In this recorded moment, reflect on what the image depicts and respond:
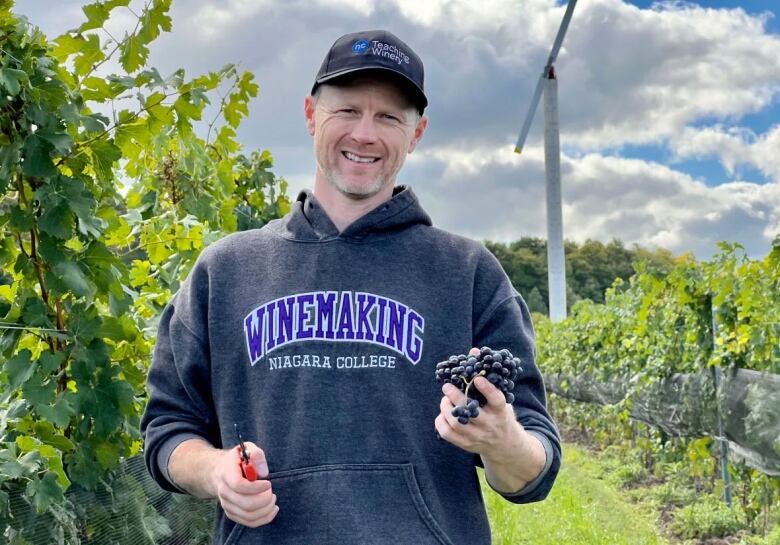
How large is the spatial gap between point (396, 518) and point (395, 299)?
1.51 feet

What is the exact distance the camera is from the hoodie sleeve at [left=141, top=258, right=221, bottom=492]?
2031 mm

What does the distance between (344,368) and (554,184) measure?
2023 centimetres

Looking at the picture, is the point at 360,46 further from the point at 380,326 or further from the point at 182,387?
the point at 182,387

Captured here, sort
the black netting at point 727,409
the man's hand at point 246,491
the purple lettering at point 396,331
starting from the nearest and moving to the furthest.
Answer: the man's hand at point 246,491 < the purple lettering at point 396,331 < the black netting at point 727,409

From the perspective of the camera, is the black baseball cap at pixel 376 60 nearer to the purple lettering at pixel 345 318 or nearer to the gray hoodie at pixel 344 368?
the gray hoodie at pixel 344 368

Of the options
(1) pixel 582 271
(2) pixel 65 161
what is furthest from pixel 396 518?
(1) pixel 582 271

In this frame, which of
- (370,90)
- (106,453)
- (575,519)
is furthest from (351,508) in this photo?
(575,519)

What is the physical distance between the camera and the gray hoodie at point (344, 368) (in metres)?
1.89

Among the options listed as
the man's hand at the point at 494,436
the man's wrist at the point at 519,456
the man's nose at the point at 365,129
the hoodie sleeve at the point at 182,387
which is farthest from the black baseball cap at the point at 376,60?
the man's wrist at the point at 519,456

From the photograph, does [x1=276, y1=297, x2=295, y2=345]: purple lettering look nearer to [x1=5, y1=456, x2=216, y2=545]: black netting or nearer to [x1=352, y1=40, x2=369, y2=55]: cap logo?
[x1=352, y1=40, x2=369, y2=55]: cap logo

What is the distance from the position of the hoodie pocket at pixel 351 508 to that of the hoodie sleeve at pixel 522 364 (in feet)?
0.64

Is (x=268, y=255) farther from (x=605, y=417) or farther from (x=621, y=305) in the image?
(x=605, y=417)

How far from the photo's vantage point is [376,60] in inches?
79.6

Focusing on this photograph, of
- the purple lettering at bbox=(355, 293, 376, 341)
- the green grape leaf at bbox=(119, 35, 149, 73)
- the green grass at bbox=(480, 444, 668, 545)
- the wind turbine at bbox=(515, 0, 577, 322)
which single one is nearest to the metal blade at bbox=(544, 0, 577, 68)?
the wind turbine at bbox=(515, 0, 577, 322)
